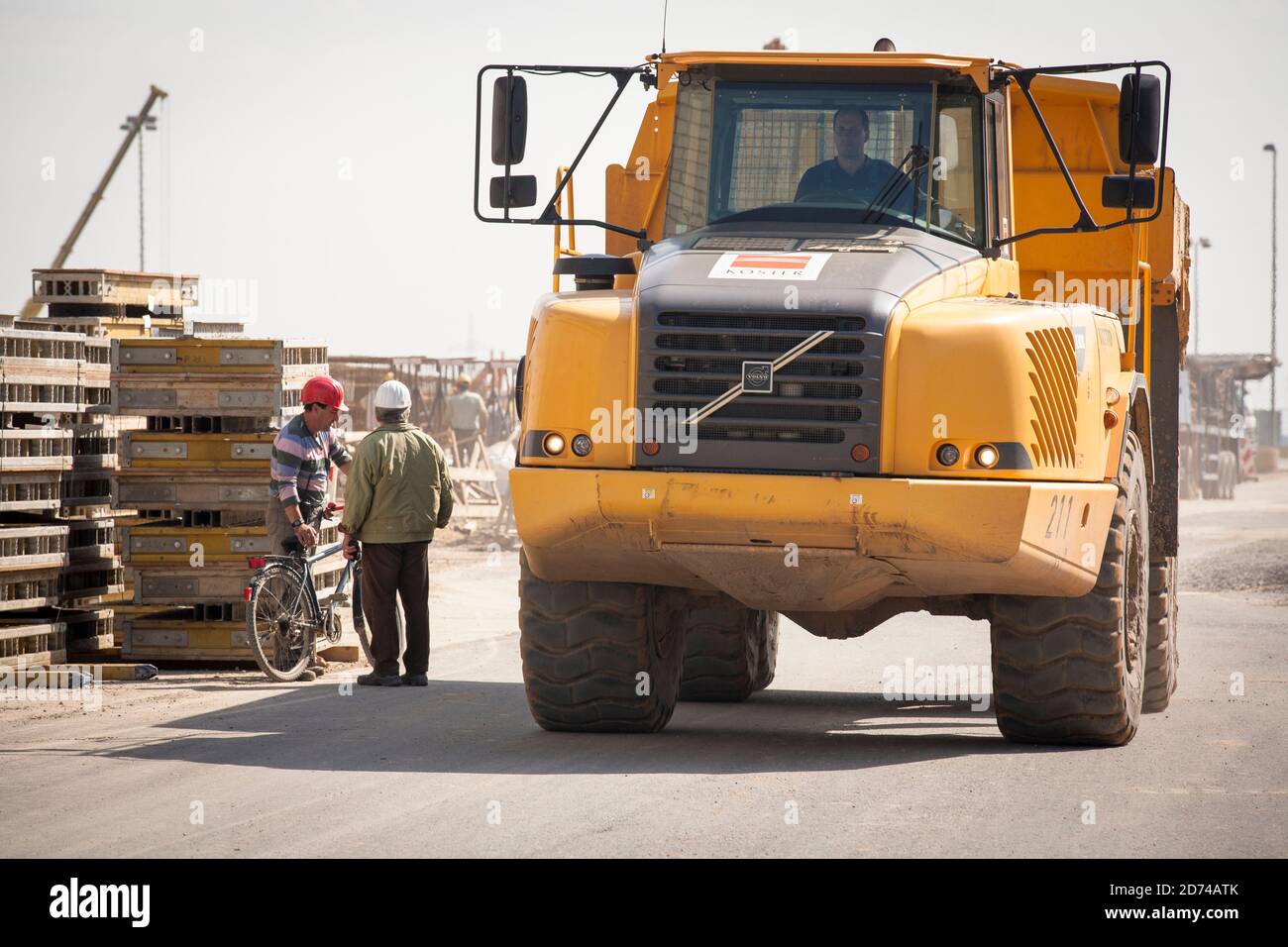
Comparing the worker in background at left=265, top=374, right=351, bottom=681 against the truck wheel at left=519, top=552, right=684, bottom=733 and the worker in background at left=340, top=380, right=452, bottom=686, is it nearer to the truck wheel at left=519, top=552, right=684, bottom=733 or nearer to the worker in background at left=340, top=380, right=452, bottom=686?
the worker in background at left=340, top=380, right=452, bottom=686

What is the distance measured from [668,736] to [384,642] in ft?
10.8

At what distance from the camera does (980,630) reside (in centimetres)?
1814

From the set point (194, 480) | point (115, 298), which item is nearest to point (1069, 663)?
point (194, 480)

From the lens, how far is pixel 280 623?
13523 mm

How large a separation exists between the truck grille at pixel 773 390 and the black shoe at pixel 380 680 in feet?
15.7

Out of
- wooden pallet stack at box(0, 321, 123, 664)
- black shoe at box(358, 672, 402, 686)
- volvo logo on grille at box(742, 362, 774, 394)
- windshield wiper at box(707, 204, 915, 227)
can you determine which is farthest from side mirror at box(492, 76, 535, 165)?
wooden pallet stack at box(0, 321, 123, 664)

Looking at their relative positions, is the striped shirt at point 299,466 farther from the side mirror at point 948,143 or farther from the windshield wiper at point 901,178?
the side mirror at point 948,143

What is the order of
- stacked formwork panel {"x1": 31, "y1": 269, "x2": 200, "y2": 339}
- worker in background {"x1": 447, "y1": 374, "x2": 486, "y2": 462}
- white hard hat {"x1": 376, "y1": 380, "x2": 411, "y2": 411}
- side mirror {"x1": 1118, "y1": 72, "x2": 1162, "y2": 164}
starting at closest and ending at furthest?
1. side mirror {"x1": 1118, "y1": 72, "x2": 1162, "y2": 164}
2. white hard hat {"x1": 376, "y1": 380, "x2": 411, "y2": 411}
3. stacked formwork panel {"x1": 31, "y1": 269, "x2": 200, "y2": 339}
4. worker in background {"x1": 447, "y1": 374, "x2": 486, "y2": 462}

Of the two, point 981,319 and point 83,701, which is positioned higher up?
point 981,319

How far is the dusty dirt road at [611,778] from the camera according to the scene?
7477 millimetres

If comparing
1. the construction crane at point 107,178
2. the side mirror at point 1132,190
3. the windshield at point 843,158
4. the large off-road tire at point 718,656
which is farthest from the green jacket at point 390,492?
the construction crane at point 107,178

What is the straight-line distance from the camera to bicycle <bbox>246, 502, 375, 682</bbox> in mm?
13250

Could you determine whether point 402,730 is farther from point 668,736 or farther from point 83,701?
point 83,701
